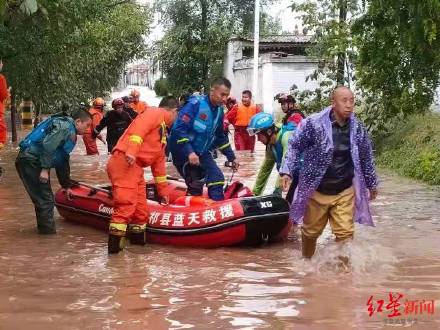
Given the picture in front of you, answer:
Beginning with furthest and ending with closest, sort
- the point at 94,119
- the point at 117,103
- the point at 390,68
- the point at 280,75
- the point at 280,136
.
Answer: the point at 280,75 → the point at 94,119 → the point at 390,68 → the point at 117,103 → the point at 280,136

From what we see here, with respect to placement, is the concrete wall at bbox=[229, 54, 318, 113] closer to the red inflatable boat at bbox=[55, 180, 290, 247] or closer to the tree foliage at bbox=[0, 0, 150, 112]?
the tree foliage at bbox=[0, 0, 150, 112]

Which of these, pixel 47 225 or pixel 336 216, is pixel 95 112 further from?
pixel 336 216

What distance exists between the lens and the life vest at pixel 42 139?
7.48 m

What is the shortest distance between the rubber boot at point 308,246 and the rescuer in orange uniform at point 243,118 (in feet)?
33.2

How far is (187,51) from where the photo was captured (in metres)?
34.7

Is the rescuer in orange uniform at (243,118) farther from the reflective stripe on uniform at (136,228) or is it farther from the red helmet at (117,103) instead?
the reflective stripe on uniform at (136,228)

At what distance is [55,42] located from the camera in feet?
47.5

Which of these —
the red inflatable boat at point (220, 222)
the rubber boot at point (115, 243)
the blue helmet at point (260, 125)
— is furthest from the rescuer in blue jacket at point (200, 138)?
the rubber boot at point (115, 243)

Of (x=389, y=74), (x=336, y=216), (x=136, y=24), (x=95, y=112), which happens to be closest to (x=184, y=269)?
(x=336, y=216)

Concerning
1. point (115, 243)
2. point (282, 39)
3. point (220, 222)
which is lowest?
point (115, 243)

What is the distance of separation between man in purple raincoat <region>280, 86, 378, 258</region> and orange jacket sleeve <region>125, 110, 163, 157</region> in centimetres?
143

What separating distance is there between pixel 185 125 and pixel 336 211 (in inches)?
88.4

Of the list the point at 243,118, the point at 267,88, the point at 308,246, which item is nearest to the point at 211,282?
the point at 308,246

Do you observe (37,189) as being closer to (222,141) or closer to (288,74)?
(222,141)
